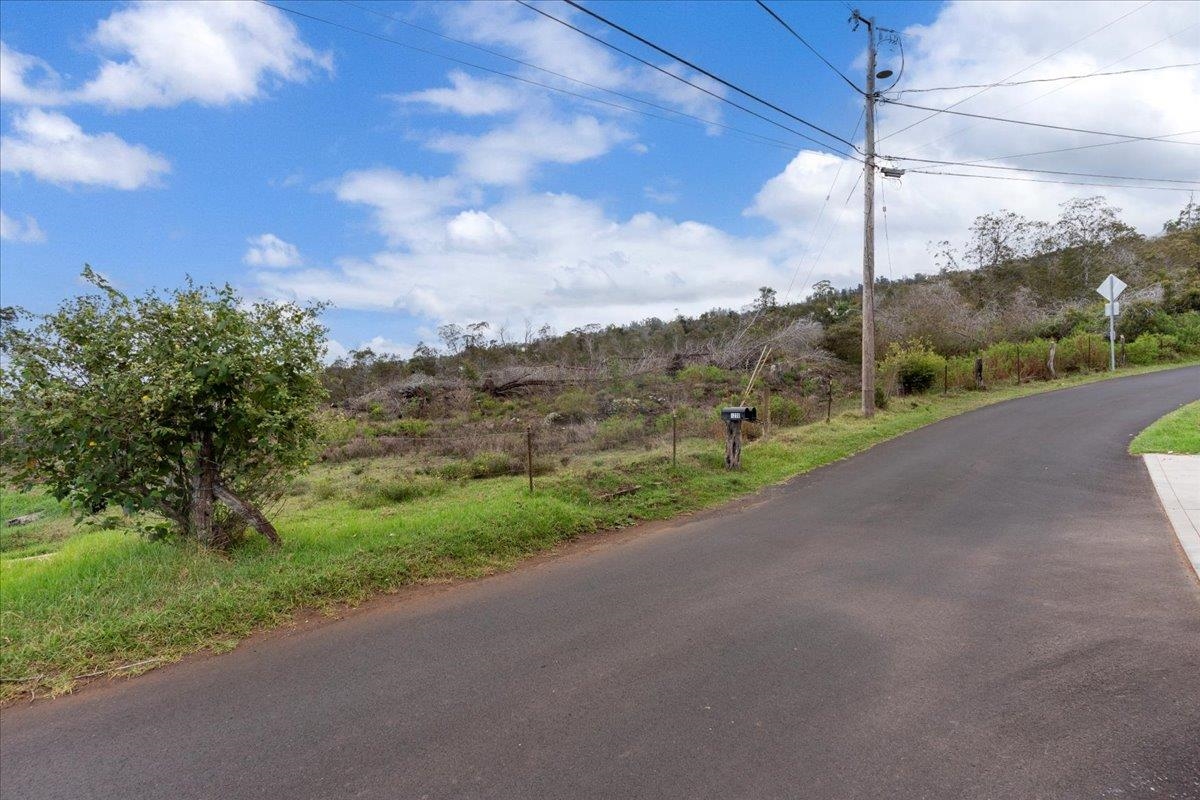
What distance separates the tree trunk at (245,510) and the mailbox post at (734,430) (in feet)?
22.5

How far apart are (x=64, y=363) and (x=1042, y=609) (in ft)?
26.3

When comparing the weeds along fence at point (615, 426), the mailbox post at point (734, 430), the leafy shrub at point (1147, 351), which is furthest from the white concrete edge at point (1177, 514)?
the leafy shrub at point (1147, 351)

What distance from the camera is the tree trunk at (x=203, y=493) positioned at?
5.84 m

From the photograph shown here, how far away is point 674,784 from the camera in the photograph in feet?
9.25

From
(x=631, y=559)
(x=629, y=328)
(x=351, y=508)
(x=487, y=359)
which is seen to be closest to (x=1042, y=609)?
(x=631, y=559)

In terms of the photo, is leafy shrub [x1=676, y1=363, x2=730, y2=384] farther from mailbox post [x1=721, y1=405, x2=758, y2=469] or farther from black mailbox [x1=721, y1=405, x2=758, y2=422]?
black mailbox [x1=721, y1=405, x2=758, y2=422]

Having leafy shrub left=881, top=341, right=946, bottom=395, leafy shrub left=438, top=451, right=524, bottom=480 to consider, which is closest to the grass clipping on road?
leafy shrub left=438, top=451, right=524, bottom=480

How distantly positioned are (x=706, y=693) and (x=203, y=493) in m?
4.92

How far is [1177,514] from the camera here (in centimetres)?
694

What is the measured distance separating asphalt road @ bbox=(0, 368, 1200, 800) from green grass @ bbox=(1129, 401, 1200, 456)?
5882 mm

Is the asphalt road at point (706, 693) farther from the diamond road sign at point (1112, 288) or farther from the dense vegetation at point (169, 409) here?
the diamond road sign at point (1112, 288)

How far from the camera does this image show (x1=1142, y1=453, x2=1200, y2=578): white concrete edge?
5699 millimetres

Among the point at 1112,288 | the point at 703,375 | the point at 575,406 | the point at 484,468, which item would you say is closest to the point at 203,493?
the point at 484,468

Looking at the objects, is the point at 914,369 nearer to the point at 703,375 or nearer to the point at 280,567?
the point at 703,375
